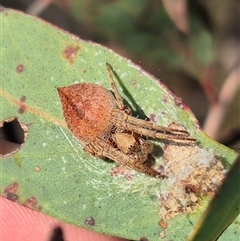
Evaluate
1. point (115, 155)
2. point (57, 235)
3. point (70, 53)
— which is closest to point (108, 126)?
point (115, 155)

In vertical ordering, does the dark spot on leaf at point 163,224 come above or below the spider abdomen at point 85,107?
below

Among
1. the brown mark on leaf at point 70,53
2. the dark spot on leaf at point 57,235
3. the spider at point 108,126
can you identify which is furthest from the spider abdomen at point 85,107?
the dark spot on leaf at point 57,235

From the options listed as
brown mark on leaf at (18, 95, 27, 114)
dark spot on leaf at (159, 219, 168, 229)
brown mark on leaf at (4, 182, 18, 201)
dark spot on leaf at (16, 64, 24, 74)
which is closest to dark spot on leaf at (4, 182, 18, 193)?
brown mark on leaf at (4, 182, 18, 201)

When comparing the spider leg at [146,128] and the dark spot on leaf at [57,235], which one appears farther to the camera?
the dark spot on leaf at [57,235]

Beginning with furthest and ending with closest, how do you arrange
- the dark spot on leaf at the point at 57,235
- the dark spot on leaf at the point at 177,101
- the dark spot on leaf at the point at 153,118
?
the dark spot on leaf at the point at 57,235
the dark spot on leaf at the point at 153,118
the dark spot on leaf at the point at 177,101

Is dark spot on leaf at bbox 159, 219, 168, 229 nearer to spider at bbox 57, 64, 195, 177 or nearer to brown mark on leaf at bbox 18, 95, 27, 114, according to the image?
spider at bbox 57, 64, 195, 177

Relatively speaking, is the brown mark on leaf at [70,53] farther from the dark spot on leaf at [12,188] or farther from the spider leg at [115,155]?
the dark spot on leaf at [12,188]

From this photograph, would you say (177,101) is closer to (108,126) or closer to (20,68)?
(108,126)
